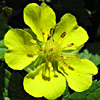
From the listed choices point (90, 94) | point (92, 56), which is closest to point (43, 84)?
point (90, 94)

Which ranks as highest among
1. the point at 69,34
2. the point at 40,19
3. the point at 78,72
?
the point at 40,19

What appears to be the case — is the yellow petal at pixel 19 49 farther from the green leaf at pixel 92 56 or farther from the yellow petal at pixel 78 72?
the green leaf at pixel 92 56

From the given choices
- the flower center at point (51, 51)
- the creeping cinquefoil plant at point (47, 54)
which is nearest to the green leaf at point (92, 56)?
the creeping cinquefoil plant at point (47, 54)

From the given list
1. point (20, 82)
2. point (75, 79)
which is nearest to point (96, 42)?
point (75, 79)

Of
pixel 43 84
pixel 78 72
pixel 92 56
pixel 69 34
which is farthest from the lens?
pixel 92 56

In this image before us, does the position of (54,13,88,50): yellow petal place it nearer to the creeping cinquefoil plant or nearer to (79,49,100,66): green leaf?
the creeping cinquefoil plant

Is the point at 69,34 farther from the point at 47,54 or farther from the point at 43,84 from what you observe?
the point at 43,84

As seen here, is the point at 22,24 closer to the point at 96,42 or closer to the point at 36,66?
the point at 36,66

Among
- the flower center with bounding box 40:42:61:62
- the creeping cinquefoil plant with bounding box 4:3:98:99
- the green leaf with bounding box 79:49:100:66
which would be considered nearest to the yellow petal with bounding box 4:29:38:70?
the creeping cinquefoil plant with bounding box 4:3:98:99

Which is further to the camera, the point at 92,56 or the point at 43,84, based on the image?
the point at 92,56
